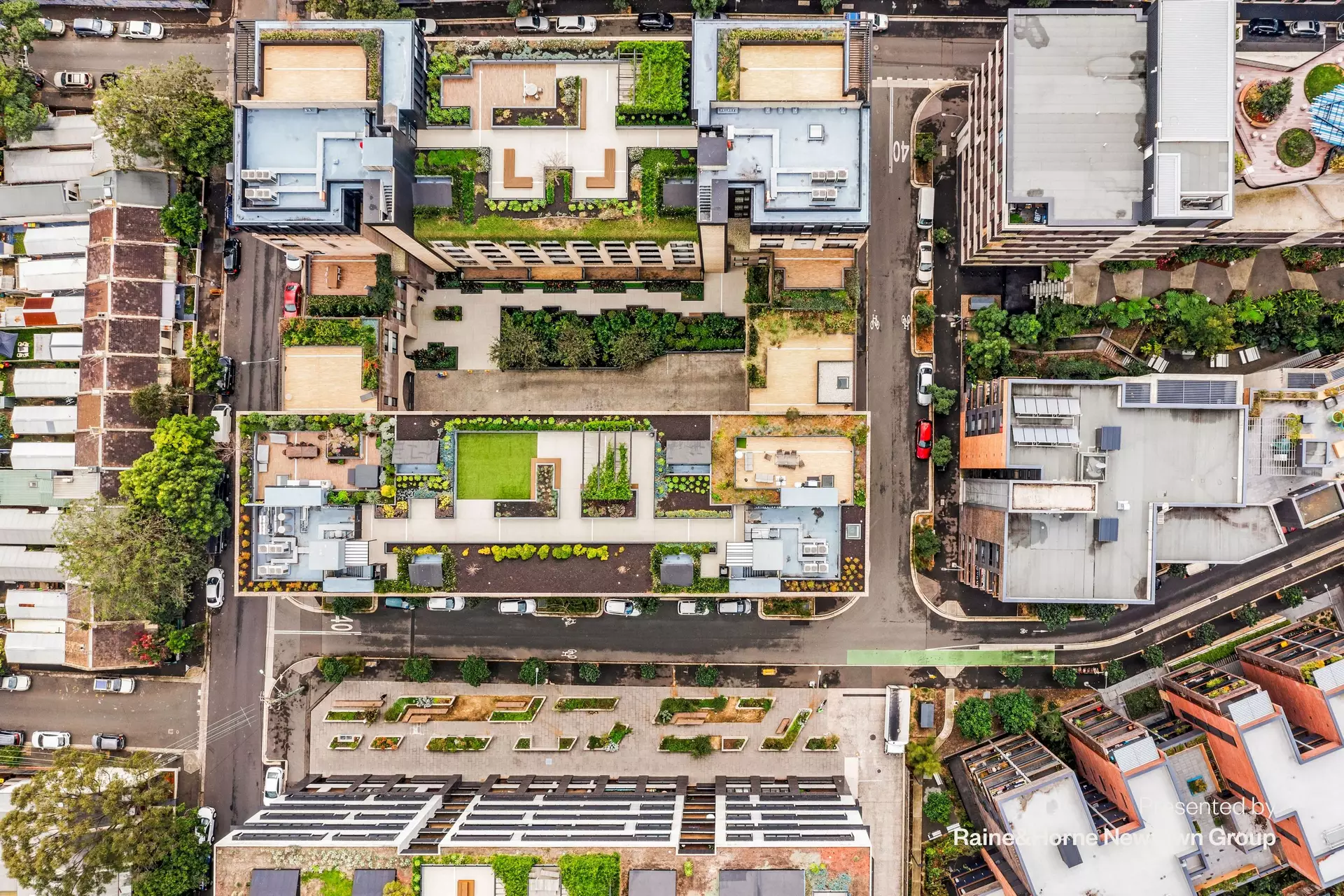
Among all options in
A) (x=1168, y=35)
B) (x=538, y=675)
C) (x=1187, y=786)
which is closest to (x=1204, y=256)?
(x=1168, y=35)

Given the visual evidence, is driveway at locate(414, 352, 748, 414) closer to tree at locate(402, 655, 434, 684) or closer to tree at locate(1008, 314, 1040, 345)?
tree at locate(402, 655, 434, 684)

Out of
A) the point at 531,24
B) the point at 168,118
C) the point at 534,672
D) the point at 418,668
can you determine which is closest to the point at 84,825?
the point at 418,668

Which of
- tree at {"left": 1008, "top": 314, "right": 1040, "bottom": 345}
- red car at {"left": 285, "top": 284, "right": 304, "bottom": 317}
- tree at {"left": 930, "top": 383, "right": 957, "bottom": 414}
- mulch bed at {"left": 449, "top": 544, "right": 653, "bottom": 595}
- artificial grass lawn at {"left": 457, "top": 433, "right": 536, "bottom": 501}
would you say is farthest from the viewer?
red car at {"left": 285, "top": 284, "right": 304, "bottom": 317}

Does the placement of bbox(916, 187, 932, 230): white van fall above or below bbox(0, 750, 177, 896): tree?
above

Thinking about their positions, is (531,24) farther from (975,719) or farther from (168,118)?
(975,719)

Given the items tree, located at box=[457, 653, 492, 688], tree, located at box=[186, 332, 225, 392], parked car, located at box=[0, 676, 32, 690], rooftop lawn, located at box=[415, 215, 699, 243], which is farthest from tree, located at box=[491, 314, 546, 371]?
parked car, located at box=[0, 676, 32, 690]

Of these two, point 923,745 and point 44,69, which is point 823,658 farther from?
point 44,69

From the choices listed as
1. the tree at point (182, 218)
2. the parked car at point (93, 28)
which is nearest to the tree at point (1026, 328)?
the tree at point (182, 218)
